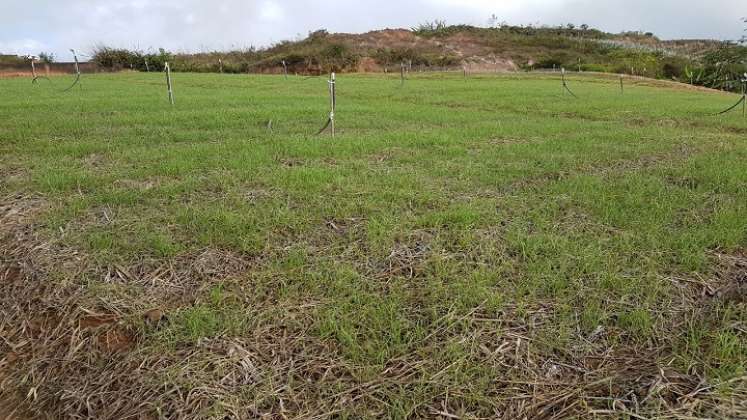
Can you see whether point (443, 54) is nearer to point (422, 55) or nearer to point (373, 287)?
point (422, 55)

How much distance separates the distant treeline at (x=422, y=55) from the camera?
36281mm

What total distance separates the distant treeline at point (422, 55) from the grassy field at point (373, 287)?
102 ft

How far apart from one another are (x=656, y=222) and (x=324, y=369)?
8.58 feet

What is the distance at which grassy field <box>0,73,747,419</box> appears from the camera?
2.12 meters

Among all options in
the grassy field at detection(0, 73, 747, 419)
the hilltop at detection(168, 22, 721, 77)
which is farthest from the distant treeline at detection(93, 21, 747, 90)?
the grassy field at detection(0, 73, 747, 419)

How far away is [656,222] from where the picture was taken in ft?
11.8

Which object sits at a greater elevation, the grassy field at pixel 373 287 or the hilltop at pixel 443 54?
the hilltop at pixel 443 54

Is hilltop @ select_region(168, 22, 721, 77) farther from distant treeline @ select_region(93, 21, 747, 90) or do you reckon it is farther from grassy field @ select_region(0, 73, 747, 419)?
grassy field @ select_region(0, 73, 747, 419)

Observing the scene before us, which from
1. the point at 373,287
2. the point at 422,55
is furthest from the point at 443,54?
the point at 373,287

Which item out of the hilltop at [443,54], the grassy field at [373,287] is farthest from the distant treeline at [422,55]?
the grassy field at [373,287]

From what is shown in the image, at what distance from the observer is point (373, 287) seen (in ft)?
9.29

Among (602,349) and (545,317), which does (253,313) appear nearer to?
(545,317)

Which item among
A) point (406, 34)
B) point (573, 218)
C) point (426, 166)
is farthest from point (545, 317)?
point (406, 34)

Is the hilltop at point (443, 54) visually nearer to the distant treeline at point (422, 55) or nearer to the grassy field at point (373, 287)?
the distant treeline at point (422, 55)
